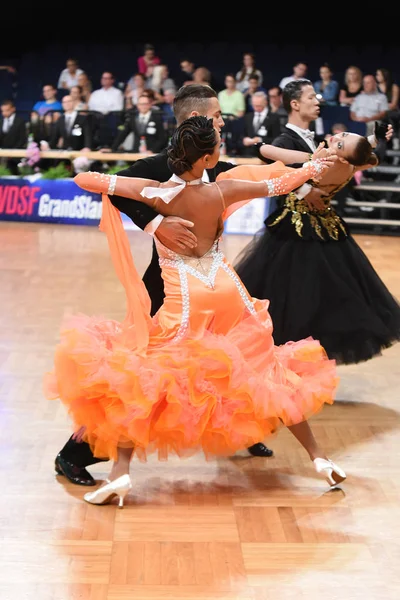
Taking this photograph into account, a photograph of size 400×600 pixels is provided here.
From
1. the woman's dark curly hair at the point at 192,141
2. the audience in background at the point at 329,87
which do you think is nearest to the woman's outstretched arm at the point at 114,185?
the woman's dark curly hair at the point at 192,141

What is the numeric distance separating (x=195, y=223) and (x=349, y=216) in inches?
262

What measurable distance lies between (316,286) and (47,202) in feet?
20.3

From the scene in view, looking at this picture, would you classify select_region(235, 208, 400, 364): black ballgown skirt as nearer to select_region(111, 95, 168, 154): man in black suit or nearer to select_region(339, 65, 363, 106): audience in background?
select_region(111, 95, 168, 154): man in black suit

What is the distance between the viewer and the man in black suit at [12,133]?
1030cm

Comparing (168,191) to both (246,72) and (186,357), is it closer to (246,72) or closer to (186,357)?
(186,357)

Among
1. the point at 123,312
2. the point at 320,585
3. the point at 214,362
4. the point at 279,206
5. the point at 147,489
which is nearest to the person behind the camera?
the point at 320,585

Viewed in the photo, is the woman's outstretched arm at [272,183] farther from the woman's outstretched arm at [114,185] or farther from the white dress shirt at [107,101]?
the white dress shirt at [107,101]

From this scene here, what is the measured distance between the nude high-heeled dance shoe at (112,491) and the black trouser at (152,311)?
19 centimetres

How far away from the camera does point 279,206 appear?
4.15 meters

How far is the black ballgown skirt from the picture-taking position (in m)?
4.01

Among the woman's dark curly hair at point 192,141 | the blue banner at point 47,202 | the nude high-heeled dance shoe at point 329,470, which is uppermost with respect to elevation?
the woman's dark curly hair at point 192,141

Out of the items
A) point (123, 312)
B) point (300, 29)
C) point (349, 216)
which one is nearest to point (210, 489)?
point (123, 312)

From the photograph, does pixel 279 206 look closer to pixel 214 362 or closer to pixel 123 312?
pixel 214 362

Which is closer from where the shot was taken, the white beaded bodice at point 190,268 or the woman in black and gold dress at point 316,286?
the white beaded bodice at point 190,268
